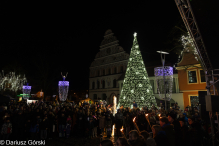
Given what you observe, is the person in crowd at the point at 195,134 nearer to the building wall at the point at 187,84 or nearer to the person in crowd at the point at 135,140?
the person in crowd at the point at 135,140

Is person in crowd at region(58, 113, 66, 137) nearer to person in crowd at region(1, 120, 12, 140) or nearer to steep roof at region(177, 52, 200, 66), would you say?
person in crowd at region(1, 120, 12, 140)

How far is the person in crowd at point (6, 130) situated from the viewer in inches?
280

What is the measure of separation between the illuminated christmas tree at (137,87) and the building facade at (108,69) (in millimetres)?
16691

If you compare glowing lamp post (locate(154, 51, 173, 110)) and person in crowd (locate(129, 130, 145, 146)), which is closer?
person in crowd (locate(129, 130, 145, 146))

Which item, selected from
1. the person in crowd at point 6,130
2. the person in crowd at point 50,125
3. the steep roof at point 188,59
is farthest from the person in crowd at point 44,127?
the steep roof at point 188,59

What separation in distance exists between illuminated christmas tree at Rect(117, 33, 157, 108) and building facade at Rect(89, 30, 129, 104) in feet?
54.8

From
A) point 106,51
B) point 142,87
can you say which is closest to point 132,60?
point 142,87

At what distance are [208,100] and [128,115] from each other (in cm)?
519

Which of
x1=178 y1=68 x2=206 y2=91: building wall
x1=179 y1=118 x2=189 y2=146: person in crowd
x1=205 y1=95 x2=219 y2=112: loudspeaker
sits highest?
x1=178 y1=68 x2=206 y2=91: building wall

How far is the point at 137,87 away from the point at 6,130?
38.6 feet

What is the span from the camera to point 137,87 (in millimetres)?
15844

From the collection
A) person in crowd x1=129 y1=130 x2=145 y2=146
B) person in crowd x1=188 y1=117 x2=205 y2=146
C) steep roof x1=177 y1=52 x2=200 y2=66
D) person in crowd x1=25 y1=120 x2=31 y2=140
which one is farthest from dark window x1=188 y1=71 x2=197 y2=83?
person in crowd x1=129 y1=130 x2=145 y2=146

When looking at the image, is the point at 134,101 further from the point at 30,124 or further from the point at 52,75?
the point at 52,75

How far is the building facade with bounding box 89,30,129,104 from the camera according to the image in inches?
1348
